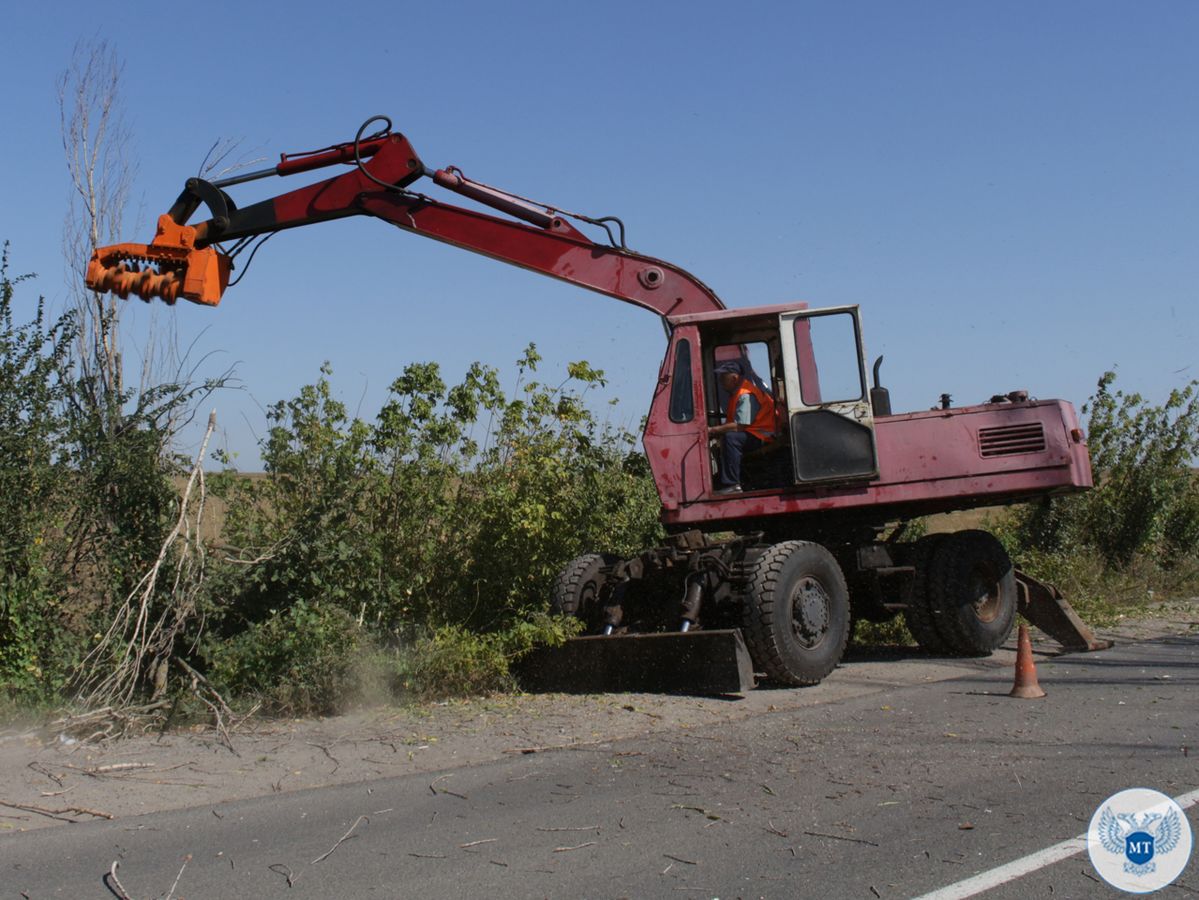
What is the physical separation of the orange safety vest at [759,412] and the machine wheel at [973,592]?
2.38 meters

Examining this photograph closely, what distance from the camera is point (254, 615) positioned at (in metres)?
9.60

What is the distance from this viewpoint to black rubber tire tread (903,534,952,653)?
1141 cm

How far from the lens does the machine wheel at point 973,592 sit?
11312 millimetres

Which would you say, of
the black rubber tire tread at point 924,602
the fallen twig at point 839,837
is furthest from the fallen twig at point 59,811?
the black rubber tire tread at point 924,602

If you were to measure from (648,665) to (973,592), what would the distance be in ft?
13.6

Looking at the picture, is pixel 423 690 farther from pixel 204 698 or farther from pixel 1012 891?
pixel 1012 891

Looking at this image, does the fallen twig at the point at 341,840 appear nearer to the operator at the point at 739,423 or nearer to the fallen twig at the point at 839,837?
the fallen twig at the point at 839,837

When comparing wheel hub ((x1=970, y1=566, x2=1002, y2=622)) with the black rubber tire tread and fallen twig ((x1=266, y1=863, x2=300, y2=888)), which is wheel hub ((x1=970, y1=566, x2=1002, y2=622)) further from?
fallen twig ((x1=266, y1=863, x2=300, y2=888))

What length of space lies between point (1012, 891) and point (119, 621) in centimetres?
681

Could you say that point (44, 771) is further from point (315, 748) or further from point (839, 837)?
point (839, 837)

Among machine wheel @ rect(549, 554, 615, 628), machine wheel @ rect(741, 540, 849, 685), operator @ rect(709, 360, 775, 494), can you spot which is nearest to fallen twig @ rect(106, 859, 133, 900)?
machine wheel @ rect(549, 554, 615, 628)

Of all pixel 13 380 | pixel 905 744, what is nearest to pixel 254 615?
pixel 13 380

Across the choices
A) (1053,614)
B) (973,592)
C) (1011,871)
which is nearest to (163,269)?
(1011,871)

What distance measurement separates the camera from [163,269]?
360 inches
